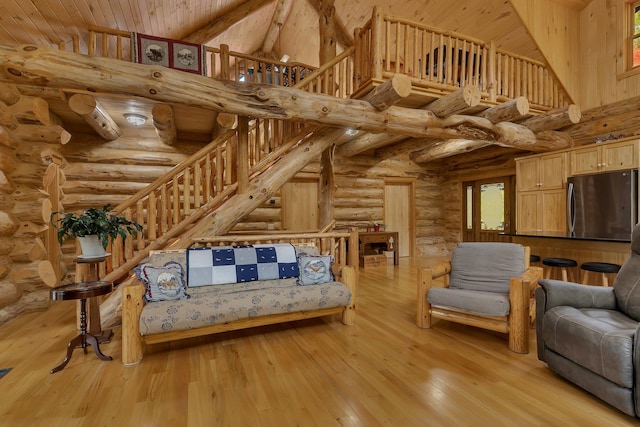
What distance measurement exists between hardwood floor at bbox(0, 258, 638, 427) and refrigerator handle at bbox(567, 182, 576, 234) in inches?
100.0

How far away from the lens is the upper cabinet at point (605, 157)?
3.97 meters

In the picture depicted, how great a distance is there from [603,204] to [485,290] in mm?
2787

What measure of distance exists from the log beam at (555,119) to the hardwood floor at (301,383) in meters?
3.59

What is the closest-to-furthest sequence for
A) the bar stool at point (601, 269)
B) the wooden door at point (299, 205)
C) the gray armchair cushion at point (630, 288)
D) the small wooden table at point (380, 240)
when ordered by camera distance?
the gray armchair cushion at point (630, 288) → the bar stool at point (601, 269) → the small wooden table at point (380, 240) → the wooden door at point (299, 205)

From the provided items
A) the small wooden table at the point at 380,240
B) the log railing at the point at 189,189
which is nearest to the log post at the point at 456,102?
the log railing at the point at 189,189

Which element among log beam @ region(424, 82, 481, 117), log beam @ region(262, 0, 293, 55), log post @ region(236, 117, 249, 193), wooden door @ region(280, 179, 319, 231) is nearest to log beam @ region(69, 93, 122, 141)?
log post @ region(236, 117, 249, 193)

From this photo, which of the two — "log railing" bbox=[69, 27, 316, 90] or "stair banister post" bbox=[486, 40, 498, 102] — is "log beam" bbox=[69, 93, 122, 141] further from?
"stair banister post" bbox=[486, 40, 498, 102]

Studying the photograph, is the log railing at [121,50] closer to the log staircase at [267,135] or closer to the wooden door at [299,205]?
the log staircase at [267,135]

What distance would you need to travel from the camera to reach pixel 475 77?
A: 4.36 meters

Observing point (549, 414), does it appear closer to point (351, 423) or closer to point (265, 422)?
point (351, 423)

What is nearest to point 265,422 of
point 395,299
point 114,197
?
point 395,299

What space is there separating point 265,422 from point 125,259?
8.85 feet

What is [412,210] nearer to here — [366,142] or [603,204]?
[366,142]

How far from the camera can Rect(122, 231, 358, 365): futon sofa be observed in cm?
235
